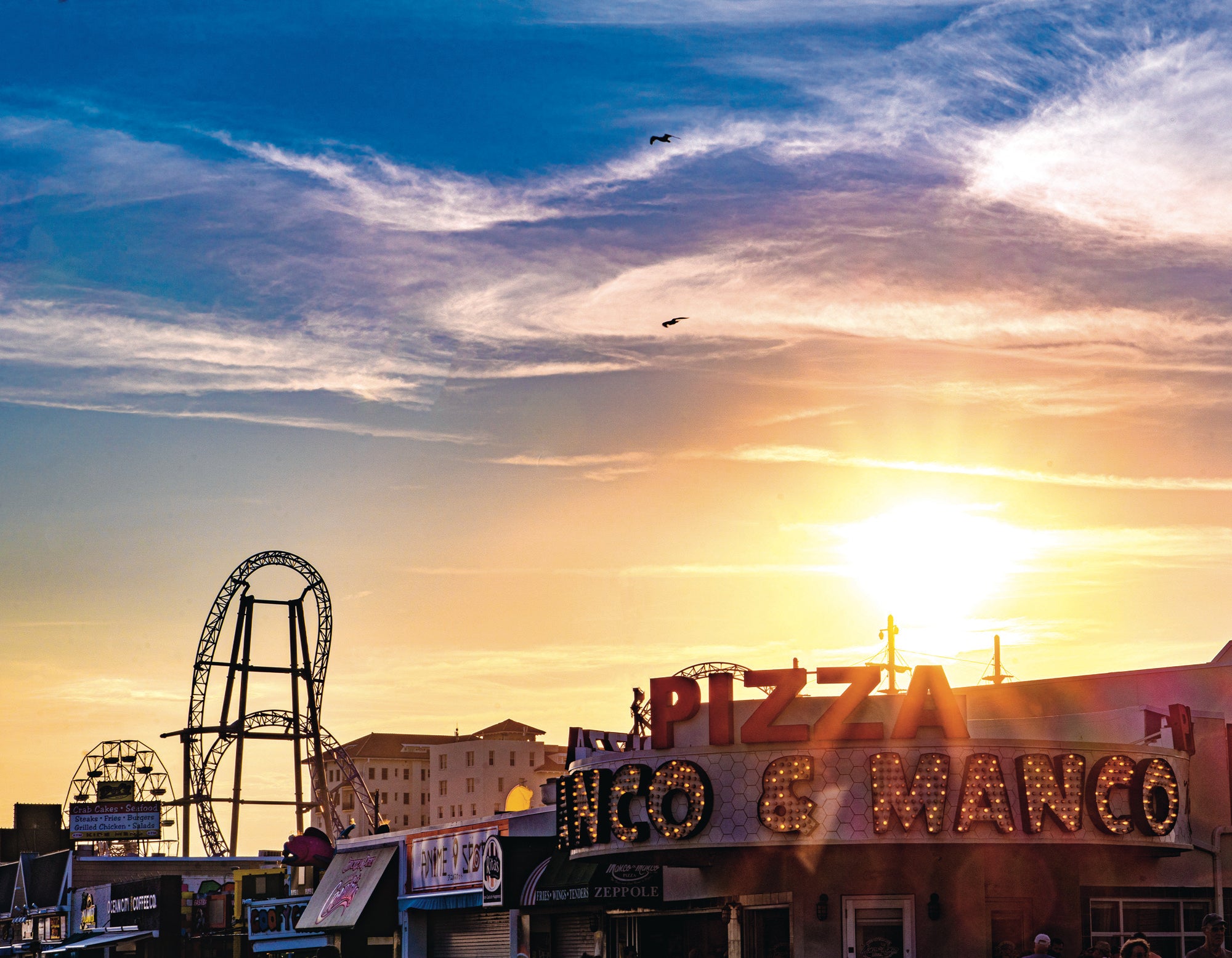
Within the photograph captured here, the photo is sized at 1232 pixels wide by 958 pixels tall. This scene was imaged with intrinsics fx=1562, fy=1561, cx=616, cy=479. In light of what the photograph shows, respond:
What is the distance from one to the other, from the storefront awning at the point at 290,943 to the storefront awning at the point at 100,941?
8.01m

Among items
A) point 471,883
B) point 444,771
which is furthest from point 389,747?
point 471,883

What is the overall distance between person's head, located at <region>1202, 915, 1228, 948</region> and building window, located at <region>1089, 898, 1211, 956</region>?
50.0 feet

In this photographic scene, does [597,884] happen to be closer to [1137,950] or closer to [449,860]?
[449,860]

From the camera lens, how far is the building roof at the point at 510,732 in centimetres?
17362

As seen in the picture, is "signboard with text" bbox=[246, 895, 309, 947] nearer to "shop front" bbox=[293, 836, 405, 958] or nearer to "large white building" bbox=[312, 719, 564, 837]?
"shop front" bbox=[293, 836, 405, 958]

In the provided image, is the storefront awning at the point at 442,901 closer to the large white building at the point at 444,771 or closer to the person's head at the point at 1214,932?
the person's head at the point at 1214,932

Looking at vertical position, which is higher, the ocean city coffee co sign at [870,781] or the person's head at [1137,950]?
the ocean city coffee co sign at [870,781]

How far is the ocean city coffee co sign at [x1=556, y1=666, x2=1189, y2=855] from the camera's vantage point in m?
27.5

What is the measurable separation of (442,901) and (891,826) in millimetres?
15652

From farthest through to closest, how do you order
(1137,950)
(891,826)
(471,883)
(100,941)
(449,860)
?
(100,941), (449,860), (471,883), (891,826), (1137,950)

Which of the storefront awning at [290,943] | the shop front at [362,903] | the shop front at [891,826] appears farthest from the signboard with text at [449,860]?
the storefront awning at [290,943]

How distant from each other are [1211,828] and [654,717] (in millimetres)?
11794

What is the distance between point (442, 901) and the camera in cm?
3922

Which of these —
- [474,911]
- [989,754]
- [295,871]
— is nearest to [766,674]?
[989,754]
